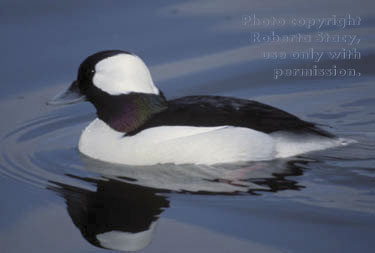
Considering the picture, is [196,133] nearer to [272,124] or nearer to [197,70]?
[272,124]

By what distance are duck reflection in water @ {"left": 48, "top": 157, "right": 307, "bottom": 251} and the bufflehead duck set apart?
127 mm

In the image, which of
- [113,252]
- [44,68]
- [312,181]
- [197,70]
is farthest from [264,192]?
[44,68]

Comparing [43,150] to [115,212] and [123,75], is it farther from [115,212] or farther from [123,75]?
[115,212]

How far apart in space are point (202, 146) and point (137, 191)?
78 centimetres

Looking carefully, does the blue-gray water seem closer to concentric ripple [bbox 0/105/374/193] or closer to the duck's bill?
concentric ripple [bbox 0/105/374/193]

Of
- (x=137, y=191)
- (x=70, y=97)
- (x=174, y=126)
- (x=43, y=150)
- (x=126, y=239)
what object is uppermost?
(x=70, y=97)

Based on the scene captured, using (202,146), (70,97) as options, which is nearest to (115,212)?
(202,146)

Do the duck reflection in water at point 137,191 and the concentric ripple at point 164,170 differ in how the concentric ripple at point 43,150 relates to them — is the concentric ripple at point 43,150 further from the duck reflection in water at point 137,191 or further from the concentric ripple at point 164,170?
the duck reflection in water at point 137,191

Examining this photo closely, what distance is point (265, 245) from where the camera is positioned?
20.4 feet

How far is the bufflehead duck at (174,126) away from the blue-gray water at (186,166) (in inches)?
4.6

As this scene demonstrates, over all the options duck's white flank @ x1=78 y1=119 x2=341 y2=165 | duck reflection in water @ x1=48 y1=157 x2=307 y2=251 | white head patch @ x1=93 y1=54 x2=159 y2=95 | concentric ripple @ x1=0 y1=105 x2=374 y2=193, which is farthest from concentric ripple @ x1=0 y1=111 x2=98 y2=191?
white head patch @ x1=93 y1=54 x2=159 y2=95

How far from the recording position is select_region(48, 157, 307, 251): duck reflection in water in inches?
258

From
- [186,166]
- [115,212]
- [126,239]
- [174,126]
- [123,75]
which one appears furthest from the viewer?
[123,75]

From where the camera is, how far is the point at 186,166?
7.74 meters
